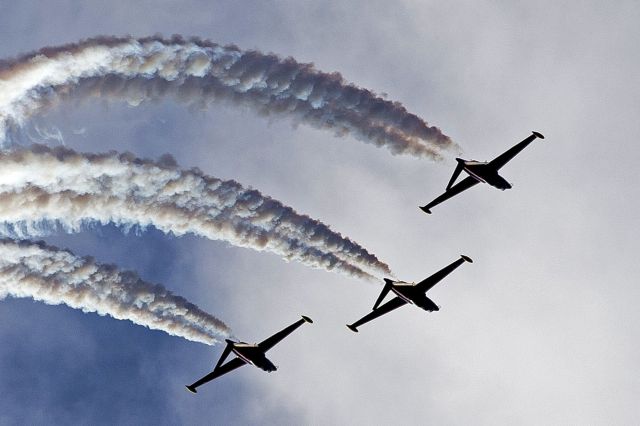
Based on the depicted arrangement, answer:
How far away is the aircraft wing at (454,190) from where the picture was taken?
241 feet

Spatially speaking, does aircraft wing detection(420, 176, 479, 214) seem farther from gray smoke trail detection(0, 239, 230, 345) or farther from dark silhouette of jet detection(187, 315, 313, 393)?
gray smoke trail detection(0, 239, 230, 345)

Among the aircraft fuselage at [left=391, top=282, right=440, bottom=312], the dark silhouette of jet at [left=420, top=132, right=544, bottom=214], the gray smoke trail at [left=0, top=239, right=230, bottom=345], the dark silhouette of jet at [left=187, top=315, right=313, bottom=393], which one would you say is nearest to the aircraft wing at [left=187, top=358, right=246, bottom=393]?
the dark silhouette of jet at [left=187, top=315, right=313, bottom=393]

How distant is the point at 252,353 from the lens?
67625 mm

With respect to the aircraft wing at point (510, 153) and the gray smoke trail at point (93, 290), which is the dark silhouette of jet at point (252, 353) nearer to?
the gray smoke trail at point (93, 290)

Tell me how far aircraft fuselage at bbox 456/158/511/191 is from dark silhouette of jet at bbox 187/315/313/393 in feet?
57.3

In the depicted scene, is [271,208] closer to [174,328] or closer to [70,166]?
[174,328]

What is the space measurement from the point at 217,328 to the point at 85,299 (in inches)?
379

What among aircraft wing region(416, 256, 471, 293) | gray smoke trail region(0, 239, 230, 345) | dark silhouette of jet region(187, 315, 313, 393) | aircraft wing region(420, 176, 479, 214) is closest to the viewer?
gray smoke trail region(0, 239, 230, 345)

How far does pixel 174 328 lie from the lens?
60844 millimetres

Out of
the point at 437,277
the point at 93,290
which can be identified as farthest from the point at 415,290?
the point at 93,290

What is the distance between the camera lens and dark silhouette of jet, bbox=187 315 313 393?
221ft

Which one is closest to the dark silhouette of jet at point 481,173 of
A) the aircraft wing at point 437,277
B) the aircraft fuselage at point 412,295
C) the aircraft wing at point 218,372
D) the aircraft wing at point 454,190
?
the aircraft wing at point 454,190

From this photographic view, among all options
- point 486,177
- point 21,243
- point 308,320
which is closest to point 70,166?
point 21,243

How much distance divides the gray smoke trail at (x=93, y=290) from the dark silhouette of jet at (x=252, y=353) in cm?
445
